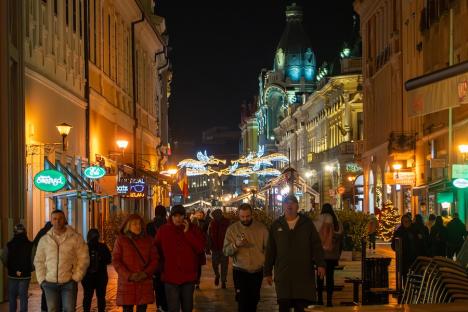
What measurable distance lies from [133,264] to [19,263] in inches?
149

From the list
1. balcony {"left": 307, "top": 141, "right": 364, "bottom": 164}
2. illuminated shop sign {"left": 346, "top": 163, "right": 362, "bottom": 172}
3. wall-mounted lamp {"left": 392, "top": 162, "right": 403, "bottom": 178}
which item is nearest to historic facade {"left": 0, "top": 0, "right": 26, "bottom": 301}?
wall-mounted lamp {"left": 392, "top": 162, "right": 403, "bottom": 178}

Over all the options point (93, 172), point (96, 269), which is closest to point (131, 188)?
point (93, 172)

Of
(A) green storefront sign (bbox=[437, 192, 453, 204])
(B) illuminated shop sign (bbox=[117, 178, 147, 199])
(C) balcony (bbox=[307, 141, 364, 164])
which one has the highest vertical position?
(C) balcony (bbox=[307, 141, 364, 164])

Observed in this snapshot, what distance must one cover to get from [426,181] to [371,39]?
1829 cm

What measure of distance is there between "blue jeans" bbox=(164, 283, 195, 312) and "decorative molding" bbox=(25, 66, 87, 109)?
1209 centimetres

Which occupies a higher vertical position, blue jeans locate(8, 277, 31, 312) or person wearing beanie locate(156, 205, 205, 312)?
person wearing beanie locate(156, 205, 205, 312)

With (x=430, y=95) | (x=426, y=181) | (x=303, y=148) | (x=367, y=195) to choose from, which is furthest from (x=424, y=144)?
(x=303, y=148)

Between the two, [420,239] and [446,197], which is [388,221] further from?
[420,239]

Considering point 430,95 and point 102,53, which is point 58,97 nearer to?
point 102,53

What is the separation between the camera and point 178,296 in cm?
1327

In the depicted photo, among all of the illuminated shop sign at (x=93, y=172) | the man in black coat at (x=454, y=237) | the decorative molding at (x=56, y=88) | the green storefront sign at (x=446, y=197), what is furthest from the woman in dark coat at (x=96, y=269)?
the green storefront sign at (x=446, y=197)

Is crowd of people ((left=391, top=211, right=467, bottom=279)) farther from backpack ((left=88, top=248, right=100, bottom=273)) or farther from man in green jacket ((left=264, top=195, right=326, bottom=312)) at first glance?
backpack ((left=88, top=248, right=100, bottom=273))

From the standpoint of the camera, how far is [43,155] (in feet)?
83.7

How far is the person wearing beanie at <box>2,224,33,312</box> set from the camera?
15523 millimetres
